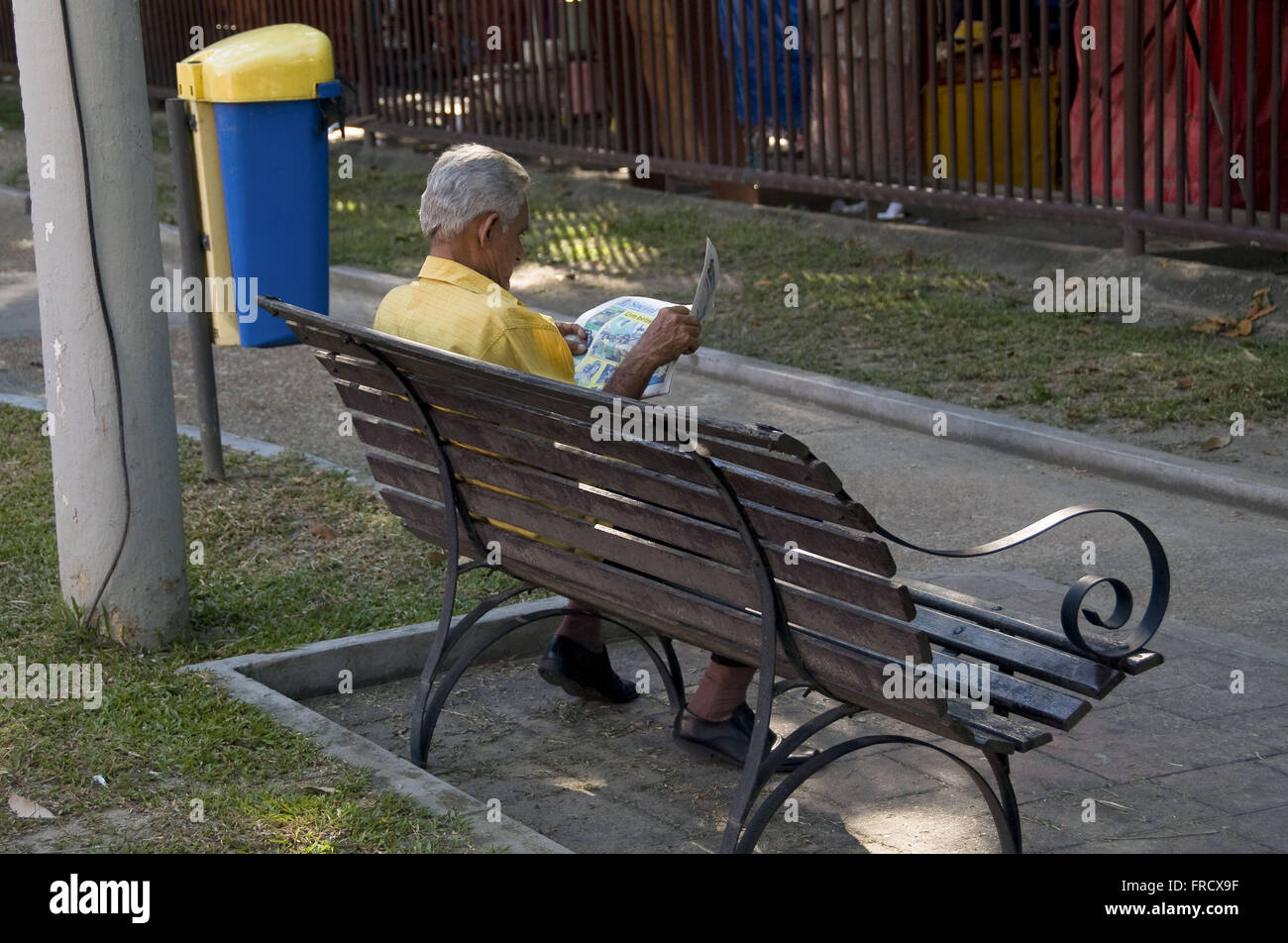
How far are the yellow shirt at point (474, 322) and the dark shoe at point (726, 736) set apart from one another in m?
0.88

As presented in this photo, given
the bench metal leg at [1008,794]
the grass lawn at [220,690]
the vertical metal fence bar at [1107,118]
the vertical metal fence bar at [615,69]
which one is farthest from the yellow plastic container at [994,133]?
the bench metal leg at [1008,794]

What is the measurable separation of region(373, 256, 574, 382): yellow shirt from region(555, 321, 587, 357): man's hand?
0.54 ft

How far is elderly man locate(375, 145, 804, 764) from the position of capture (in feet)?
12.3

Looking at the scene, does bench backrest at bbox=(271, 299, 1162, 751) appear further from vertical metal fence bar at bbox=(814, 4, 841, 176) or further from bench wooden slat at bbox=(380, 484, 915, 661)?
vertical metal fence bar at bbox=(814, 4, 841, 176)

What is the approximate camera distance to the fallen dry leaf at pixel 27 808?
3602mm

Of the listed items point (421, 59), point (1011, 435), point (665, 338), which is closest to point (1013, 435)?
point (1011, 435)

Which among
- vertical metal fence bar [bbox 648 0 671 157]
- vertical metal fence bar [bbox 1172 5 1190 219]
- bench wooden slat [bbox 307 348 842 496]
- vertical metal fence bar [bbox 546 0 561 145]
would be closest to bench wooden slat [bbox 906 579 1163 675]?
bench wooden slat [bbox 307 348 842 496]

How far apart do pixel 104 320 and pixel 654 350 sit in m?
1.65

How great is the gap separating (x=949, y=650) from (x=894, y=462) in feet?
10.3

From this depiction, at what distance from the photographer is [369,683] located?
4664mm

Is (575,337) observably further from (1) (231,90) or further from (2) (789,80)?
(2) (789,80)

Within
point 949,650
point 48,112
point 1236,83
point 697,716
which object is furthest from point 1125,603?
point 1236,83

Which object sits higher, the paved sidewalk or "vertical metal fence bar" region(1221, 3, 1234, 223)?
"vertical metal fence bar" region(1221, 3, 1234, 223)

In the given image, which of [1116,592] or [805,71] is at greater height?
[805,71]
